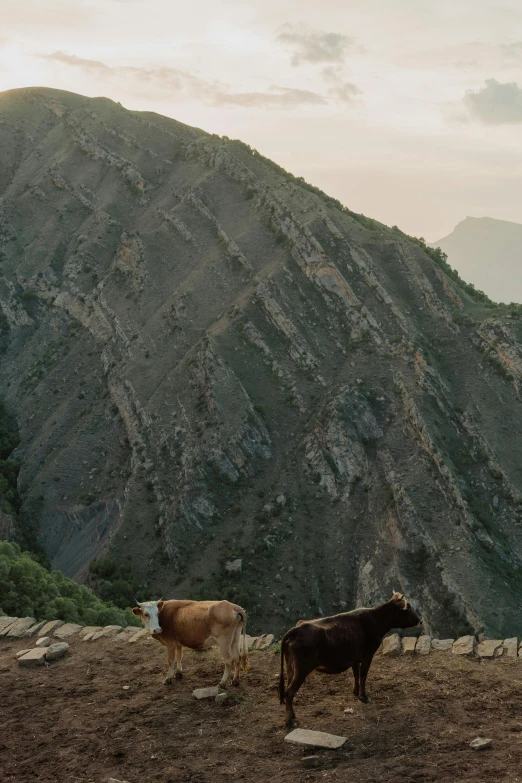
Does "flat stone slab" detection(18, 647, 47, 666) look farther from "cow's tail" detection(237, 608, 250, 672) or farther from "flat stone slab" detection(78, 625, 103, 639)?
"cow's tail" detection(237, 608, 250, 672)

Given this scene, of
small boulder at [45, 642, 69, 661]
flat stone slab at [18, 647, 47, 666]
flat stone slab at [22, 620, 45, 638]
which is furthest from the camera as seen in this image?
flat stone slab at [22, 620, 45, 638]

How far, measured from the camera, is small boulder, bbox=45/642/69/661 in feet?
54.9

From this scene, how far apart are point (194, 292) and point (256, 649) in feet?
165

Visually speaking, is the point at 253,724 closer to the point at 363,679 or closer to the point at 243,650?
the point at 243,650

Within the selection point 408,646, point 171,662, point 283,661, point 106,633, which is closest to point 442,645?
point 408,646

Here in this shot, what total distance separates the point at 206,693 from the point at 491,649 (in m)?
6.57

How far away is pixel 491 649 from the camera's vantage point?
15414 millimetres

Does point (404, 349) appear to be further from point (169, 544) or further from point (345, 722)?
point (345, 722)

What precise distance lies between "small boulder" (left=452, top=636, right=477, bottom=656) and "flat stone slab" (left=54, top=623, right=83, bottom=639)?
33.1 feet

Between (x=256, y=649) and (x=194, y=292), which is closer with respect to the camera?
(x=256, y=649)

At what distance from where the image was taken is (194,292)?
6400cm

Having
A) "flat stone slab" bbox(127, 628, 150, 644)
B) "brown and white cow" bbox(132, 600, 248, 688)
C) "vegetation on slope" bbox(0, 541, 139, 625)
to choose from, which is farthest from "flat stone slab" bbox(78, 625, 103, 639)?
"vegetation on slope" bbox(0, 541, 139, 625)

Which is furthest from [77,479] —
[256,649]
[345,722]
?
[345,722]

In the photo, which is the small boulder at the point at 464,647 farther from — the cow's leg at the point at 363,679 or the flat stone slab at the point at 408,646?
the cow's leg at the point at 363,679
